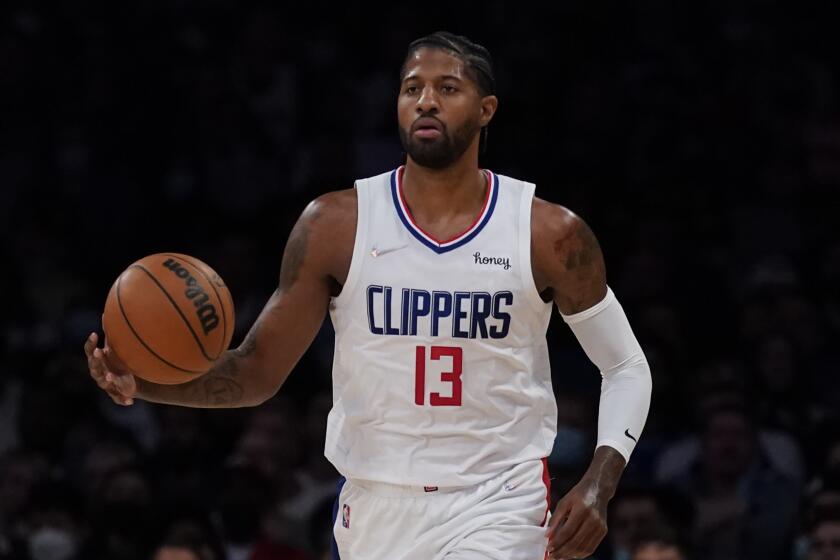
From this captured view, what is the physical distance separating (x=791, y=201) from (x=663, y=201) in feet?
2.61

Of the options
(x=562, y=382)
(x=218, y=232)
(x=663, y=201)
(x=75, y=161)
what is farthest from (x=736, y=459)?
(x=75, y=161)

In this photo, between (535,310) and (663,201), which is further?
(663,201)

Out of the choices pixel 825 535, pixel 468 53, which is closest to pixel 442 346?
pixel 468 53

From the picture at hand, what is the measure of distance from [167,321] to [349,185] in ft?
16.2

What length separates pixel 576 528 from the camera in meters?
4.18

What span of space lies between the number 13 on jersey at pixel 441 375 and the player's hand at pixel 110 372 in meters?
0.78

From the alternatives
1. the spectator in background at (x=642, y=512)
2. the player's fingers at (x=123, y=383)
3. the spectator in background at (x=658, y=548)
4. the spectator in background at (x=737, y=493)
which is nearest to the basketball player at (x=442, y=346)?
the player's fingers at (x=123, y=383)

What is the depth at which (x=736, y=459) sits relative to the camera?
714cm

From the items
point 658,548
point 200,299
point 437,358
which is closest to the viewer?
point 200,299

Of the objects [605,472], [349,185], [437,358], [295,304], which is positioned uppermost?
[349,185]

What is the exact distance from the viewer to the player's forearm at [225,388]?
4441 mm

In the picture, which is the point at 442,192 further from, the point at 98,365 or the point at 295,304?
the point at 98,365

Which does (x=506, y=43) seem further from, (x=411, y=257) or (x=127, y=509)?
(x=411, y=257)

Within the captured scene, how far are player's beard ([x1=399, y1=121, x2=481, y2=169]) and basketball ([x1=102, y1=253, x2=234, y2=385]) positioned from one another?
69cm
